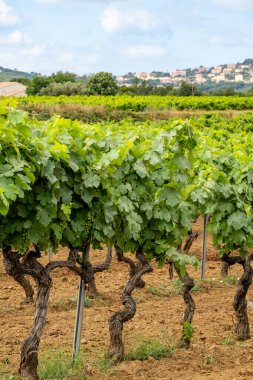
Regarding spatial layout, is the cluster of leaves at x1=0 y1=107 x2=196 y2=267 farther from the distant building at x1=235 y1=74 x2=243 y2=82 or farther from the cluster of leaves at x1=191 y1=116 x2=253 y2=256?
the distant building at x1=235 y1=74 x2=243 y2=82

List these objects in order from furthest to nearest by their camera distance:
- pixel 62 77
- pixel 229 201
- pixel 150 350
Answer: pixel 62 77 < pixel 229 201 < pixel 150 350

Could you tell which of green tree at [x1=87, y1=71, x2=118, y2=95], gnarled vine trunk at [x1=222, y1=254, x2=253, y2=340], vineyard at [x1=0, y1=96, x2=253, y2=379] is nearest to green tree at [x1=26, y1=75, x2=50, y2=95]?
green tree at [x1=87, y1=71, x2=118, y2=95]

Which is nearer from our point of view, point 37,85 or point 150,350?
point 150,350

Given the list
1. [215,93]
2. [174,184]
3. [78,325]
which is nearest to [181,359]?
[78,325]

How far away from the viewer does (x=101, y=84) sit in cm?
7256

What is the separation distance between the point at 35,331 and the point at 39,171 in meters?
1.61

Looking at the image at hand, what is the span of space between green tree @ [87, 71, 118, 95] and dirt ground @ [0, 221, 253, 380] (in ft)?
196

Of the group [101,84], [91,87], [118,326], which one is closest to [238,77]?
[101,84]

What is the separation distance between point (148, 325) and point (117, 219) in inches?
97.6

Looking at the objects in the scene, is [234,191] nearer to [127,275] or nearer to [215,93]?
[127,275]

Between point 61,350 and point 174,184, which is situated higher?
point 174,184

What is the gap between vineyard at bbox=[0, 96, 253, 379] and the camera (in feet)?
22.1

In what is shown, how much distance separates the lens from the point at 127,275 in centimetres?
1327

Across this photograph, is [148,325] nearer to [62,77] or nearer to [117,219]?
[117,219]
